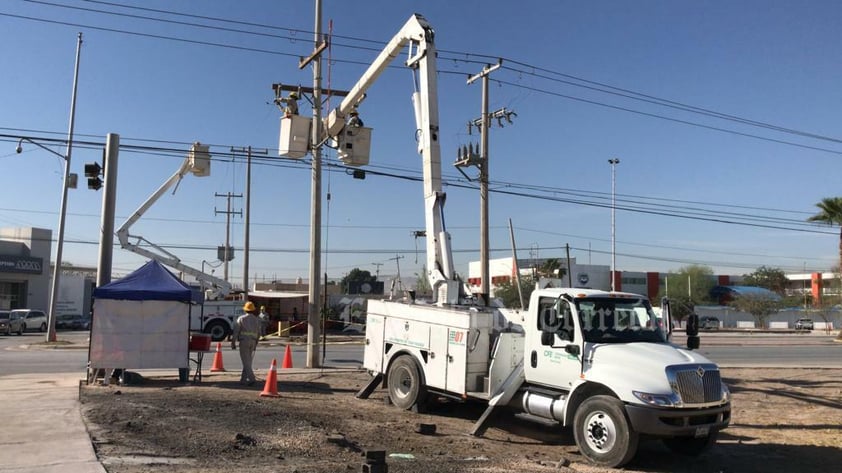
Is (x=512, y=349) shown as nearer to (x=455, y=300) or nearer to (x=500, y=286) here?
(x=455, y=300)

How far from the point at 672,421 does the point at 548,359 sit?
1.96 m

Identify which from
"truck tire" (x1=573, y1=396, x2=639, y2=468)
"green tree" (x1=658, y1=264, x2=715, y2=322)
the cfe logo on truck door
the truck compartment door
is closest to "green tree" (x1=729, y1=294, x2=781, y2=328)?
"green tree" (x1=658, y1=264, x2=715, y2=322)

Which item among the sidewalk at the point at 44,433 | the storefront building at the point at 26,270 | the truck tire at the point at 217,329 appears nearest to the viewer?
the sidewalk at the point at 44,433

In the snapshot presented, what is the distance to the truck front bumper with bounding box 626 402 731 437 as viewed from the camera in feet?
25.8

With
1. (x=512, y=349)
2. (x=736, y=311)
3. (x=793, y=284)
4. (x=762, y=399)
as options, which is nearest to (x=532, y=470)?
(x=512, y=349)

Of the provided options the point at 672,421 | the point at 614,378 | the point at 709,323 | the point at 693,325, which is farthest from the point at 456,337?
the point at 709,323

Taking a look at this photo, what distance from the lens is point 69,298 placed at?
59344mm

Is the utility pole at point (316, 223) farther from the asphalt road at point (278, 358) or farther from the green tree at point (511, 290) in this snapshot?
the green tree at point (511, 290)

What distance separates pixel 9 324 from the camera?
41344mm

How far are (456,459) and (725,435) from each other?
5.25 meters

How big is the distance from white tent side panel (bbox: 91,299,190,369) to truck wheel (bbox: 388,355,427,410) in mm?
5033

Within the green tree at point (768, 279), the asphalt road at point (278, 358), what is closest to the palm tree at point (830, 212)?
the asphalt road at point (278, 358)

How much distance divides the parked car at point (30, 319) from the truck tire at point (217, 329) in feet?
64.0

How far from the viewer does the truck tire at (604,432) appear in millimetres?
8008
